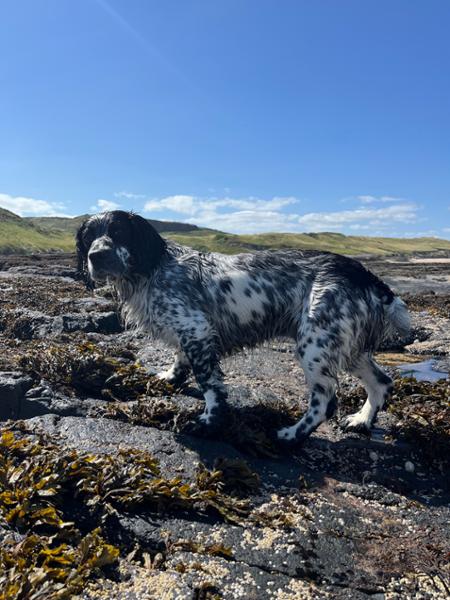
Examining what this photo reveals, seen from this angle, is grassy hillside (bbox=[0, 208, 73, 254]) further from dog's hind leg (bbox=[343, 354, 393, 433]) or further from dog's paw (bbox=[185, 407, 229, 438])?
dog's hind leg (bbox=[343, 354, 393, 433])

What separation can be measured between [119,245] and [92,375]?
5.93ft

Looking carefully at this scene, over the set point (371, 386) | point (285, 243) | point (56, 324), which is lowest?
point (56, 324)

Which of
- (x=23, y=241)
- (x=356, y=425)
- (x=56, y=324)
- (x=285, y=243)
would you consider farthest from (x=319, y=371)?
(x=285, y=243)

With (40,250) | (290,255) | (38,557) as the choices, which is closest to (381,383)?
(290,255)

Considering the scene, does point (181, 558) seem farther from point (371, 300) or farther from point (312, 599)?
point (371, 300)

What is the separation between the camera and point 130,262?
6133mm

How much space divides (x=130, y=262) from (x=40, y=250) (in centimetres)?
6366

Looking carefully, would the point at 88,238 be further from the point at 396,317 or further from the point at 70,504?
the point at 396,317

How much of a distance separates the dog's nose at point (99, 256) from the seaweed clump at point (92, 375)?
1.47 m

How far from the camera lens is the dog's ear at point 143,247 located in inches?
243

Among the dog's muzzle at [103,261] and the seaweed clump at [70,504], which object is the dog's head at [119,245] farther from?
the seaweed clump at [70,504]

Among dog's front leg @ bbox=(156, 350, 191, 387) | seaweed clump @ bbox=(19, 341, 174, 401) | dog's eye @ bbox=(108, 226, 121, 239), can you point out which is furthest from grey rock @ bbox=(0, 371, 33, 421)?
dog's eye @ bbox=(108, 226, 121, 239)

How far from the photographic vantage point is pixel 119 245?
6094 mm

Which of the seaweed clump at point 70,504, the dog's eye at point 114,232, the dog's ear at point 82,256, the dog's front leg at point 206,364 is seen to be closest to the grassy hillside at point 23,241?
the dog's ear at point 82,256
